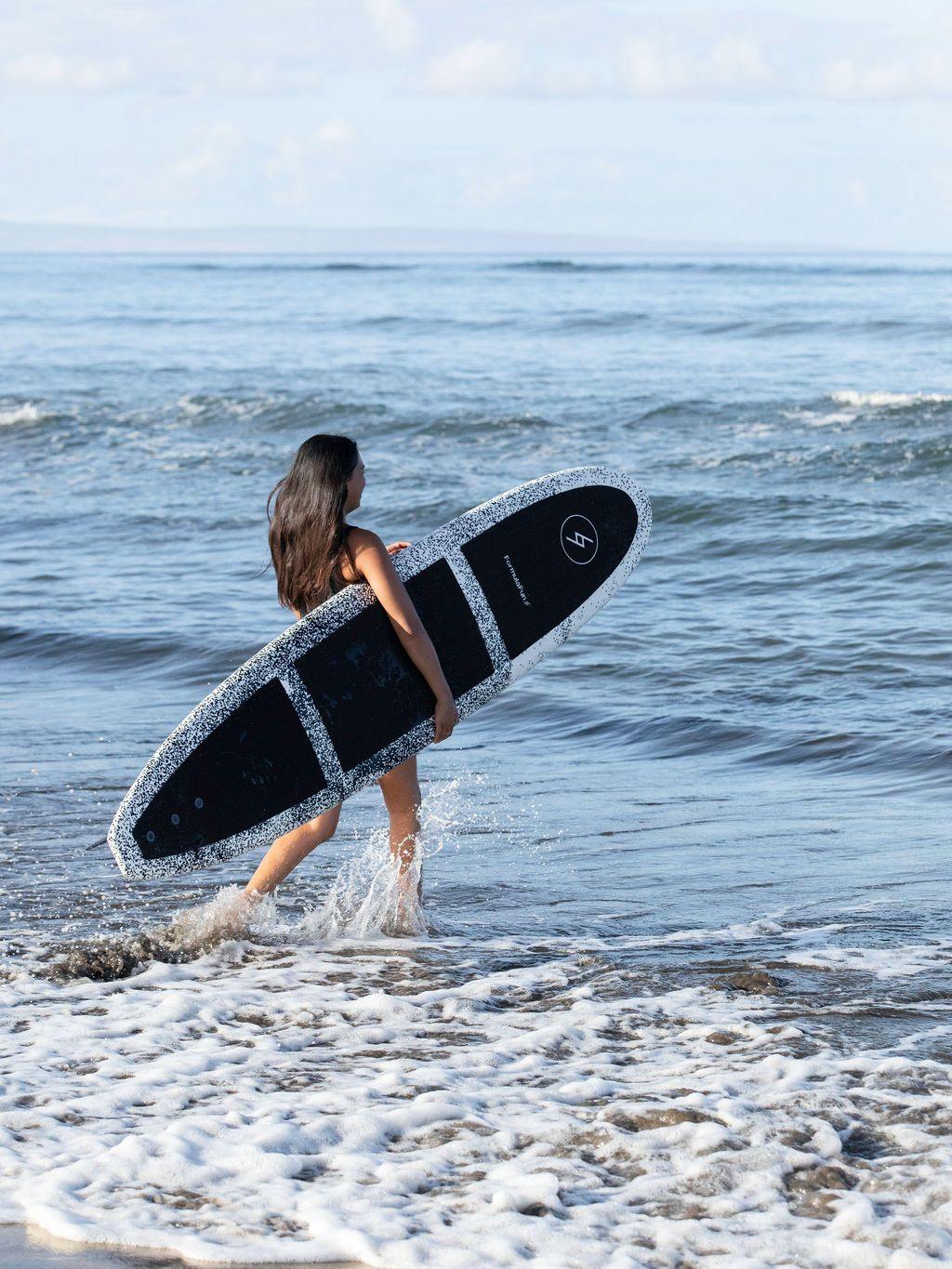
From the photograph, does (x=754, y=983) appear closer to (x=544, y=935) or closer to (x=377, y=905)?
(x=544, y=935)

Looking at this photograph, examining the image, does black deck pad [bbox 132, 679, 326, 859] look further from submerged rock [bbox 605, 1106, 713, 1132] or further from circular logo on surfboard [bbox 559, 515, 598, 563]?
submerged rock [bbox 605, 1106, 713, 1132]

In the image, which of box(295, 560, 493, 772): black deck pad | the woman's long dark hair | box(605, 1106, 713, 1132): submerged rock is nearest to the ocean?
box(605, 1106, 713, 1132): submerged rock

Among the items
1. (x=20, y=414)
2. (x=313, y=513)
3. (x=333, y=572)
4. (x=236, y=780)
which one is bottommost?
(x=236, y=780)

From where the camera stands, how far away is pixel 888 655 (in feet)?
27.8

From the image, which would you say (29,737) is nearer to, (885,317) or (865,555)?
(865,555)

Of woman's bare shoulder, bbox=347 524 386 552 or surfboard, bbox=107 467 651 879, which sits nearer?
woman's bare shoulder, bbox=347 524 386 552

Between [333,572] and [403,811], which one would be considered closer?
[333,572]

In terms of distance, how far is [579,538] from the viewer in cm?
576

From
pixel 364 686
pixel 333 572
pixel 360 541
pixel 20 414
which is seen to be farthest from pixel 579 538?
pixel 20 414

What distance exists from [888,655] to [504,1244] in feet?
20.1

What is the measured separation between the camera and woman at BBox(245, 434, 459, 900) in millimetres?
4355

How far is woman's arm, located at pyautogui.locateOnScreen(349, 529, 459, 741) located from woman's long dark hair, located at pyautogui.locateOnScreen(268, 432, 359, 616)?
77mm

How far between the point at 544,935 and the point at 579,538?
66.4 inches

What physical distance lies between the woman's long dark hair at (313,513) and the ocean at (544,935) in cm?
112
